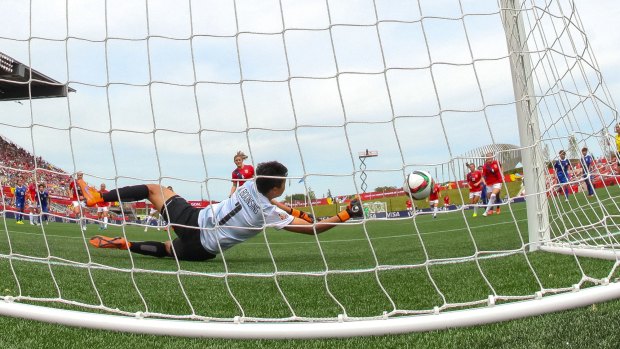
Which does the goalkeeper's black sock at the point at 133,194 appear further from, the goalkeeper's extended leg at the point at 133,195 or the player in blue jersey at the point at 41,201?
the player in blue jersey at the point at 41,201

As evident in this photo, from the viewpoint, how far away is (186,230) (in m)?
5.00

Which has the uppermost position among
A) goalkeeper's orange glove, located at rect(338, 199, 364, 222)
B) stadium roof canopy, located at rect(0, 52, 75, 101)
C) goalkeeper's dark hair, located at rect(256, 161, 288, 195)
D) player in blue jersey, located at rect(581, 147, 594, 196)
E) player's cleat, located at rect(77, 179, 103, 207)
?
stadium roof canopy, located at rect(0, 52, 75, 101)

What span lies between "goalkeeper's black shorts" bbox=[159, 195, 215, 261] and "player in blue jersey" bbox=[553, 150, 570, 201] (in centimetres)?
297

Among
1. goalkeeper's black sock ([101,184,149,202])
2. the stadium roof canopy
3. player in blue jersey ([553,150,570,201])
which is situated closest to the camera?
the stadium roof canopy

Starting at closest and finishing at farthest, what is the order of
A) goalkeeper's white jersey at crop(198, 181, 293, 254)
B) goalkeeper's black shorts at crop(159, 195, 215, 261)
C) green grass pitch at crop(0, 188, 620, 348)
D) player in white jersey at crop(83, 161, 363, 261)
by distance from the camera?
green grass pitch at crop(0, 188, 620, 348)
player in white jersey at crop(83, 161, 363, 261)
goalkeeper's white jersey at crop(198, 181, 293, 254)
goalkeeper's black shorts at crop(159, 195, 215, 261)

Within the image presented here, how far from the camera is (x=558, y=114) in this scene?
12.0 ft

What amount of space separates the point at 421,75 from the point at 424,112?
0.19 meters

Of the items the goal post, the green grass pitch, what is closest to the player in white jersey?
the green grass pitch

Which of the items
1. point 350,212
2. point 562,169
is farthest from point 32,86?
point 562,169

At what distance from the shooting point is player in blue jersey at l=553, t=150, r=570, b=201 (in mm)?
3791

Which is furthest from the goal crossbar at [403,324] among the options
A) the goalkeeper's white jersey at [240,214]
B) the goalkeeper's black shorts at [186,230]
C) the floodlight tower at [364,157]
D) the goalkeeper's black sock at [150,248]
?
the goalkeeper's black sock at [150,248]

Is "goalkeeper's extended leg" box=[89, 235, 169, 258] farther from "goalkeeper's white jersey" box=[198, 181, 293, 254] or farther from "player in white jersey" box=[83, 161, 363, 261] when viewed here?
"goalkeeper's white jersey" box=[198, 181, 293, 254]

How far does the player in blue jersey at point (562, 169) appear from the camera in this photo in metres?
3.79

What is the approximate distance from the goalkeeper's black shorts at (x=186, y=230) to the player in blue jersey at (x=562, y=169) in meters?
2.97
